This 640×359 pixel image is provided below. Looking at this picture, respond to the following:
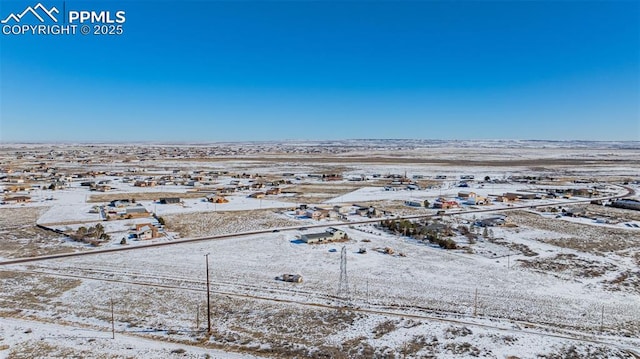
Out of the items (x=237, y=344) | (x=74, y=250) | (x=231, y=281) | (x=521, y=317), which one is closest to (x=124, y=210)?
(x=74, y=250)

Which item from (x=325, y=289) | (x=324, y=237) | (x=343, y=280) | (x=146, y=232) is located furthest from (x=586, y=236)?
(x=146, y=232)

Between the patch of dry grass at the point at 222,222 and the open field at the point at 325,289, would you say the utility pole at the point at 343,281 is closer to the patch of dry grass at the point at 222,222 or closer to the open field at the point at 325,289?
the open field at the point at 325,289

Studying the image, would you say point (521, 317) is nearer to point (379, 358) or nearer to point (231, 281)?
point (379, 358)

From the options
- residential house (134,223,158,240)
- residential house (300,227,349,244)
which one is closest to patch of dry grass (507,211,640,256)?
residential house (300,227,349,244)

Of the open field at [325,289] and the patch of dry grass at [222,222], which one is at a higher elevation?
the patch of dry grass at [222,222]

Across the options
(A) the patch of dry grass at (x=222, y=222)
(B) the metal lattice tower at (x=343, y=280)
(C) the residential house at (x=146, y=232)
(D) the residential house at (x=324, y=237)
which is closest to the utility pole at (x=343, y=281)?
(B) the metal lattice tower at (x=343, y=280)

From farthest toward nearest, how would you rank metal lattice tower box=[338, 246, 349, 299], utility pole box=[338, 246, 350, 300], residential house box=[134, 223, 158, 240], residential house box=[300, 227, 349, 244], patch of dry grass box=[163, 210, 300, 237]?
patch of dry grass box=[163, 210, 300, 237] → residential house box=[134, 223, 158, 240] → residential house box=[300, 227, 349, 244] → metal lattice tower box=[338, 246, 349, 299] → utility pole box=[338, 246, 350, 300]

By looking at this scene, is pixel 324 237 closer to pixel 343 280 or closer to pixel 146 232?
pixel 343 280

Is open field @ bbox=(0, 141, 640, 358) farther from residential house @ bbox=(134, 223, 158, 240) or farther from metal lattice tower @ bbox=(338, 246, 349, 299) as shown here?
residential house @ bbox=(134, 223, 158, 240)
